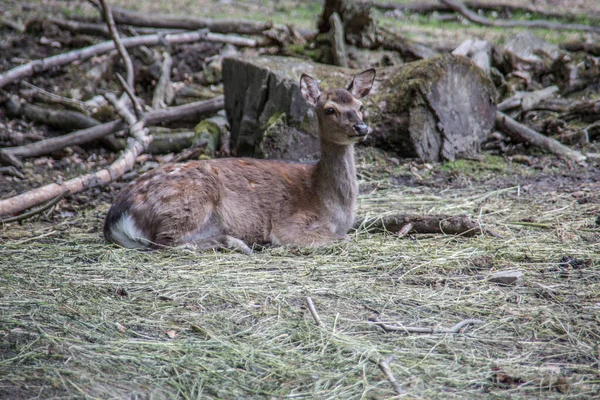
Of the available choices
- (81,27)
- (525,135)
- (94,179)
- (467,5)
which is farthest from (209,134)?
(467,5)

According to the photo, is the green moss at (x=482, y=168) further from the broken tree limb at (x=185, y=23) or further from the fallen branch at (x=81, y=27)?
the fallen branch at (x=81, y=27)

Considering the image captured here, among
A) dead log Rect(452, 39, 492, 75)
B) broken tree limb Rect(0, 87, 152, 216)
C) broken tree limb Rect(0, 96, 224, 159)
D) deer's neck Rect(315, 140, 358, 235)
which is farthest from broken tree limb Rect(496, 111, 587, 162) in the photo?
broken tree limb Rect(0, 87, 152, 216)

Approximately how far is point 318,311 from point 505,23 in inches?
455

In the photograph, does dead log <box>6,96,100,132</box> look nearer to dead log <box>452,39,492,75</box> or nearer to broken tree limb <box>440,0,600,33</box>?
dead log <box>452,39,492,75</box>

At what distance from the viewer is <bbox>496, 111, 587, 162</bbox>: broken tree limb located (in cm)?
832

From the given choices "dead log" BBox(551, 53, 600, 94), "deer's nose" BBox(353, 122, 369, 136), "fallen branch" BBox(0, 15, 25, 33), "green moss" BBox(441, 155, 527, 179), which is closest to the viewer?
"deer's nose" BBox(353, 122, 369, 136)

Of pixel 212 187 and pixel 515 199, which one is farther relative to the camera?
pixel 515 199

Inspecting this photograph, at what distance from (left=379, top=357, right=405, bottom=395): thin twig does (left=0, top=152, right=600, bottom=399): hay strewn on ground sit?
2cm

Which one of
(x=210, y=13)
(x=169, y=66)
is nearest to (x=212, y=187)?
(x=169, y=66)

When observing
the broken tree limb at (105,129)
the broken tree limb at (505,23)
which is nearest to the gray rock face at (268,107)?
the broken tree limb at (105,129)

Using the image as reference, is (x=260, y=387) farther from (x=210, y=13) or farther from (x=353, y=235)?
(x=210, y=13)

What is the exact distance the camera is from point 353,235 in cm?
612

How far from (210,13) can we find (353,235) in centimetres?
972

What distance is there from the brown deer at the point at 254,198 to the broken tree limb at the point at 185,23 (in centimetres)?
678
